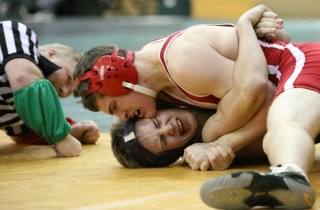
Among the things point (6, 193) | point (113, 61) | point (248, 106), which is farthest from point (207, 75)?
point (6, 193)

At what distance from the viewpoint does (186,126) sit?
3811 mm

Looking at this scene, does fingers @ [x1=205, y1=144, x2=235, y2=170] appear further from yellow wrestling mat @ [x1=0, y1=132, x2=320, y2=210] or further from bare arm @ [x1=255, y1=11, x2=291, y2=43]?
bare arm @ [x1=255, y1=11, x2=291, y2=43]

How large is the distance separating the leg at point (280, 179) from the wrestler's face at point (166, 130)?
→ 2.34 ft

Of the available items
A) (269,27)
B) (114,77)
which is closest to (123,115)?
(114,77)

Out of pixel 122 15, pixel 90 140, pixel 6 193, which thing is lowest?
pixel 122 15

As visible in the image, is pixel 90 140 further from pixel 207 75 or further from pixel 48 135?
pixel 207 75

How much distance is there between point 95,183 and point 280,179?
107 cm

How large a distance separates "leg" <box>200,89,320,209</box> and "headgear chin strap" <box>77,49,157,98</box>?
0.88m

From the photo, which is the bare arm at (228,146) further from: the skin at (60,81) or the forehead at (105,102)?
the skin at (60,81)

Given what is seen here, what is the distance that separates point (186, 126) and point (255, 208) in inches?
42.3

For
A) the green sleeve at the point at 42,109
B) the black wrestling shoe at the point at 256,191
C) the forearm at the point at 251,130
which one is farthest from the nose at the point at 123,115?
the black wrestling shoe at the point at 256,191

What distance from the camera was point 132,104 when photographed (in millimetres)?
3816

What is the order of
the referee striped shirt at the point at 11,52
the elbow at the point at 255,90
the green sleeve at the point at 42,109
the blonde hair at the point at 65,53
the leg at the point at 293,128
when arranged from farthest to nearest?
the blonde hair at the point at 65,53, the referee striped shirt at the point at 11,52, the green sleeve at the point at 42,109, the elbow at the point at 255,90, the leg at the point at 293,128

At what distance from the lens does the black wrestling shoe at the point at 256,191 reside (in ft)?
8.59
